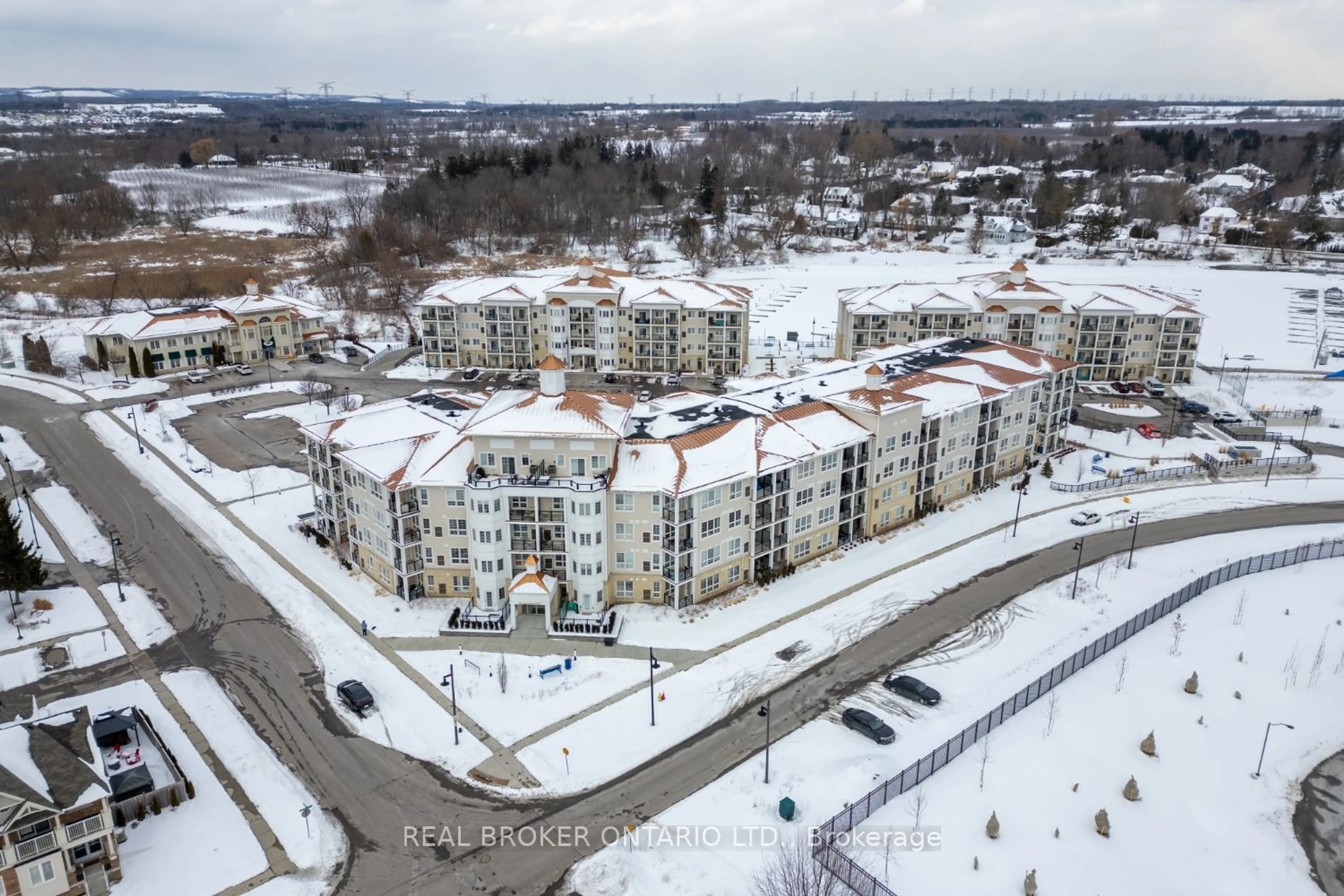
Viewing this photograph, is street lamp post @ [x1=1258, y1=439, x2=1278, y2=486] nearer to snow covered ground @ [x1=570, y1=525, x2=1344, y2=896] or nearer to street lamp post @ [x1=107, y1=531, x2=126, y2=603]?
snow covered ground @ [x1=570, y1=525, x2=1344, y2=896]

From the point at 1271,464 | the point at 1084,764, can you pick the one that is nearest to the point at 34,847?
the point at 1084,764

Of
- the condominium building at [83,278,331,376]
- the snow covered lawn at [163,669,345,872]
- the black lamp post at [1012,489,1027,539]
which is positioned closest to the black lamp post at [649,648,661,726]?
the snow covered lawn at [163,669,345,872]

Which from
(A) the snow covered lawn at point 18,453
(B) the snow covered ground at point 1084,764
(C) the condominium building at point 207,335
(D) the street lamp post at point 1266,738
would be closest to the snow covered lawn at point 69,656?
(A) the snow covered lawn at point 18,453

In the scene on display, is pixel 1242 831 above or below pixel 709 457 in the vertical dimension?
below

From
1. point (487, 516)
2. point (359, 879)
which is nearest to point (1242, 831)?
point (359, 879)

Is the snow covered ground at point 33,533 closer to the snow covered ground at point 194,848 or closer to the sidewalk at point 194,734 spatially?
the sidewalk at point 194,734

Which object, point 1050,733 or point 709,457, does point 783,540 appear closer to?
point 709,457
